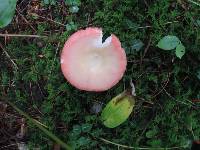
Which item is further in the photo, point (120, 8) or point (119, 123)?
point (120, 8)

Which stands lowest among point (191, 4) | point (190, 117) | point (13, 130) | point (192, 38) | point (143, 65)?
point (13, 130)

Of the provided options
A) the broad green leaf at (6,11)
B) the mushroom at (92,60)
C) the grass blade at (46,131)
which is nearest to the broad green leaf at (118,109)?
the mushroom at (92,60)

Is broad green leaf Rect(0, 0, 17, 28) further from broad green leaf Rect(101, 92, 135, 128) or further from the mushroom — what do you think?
broad green leaf Rect(101, 92, 135, 128)

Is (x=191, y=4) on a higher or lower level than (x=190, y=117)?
higher

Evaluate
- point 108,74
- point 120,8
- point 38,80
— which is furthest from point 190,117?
point 38,80

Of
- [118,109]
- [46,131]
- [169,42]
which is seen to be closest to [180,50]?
[169,42]

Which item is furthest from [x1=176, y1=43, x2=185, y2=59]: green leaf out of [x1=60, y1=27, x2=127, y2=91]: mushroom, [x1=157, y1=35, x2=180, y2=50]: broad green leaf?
[x1=60, y1=27, x2=127, y2=91]: mushroom

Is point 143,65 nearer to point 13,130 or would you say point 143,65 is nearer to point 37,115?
point 37,115
